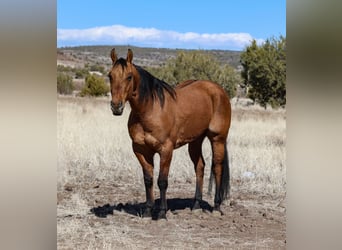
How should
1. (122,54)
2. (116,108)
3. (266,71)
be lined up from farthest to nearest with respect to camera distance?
(266,71) < (122,54) < (116,108)

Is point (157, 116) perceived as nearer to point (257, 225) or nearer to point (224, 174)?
point (224, 174)

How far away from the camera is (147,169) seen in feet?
5.86

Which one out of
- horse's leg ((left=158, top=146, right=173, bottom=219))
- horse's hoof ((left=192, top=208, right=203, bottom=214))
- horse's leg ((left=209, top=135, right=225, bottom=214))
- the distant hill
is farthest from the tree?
horse's hoof ((left=192, top=208, right=203, bottom=214))

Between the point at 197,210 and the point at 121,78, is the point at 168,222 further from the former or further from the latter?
the point at 121,78

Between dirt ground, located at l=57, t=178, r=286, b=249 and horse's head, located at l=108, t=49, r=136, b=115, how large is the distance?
1.48 ft

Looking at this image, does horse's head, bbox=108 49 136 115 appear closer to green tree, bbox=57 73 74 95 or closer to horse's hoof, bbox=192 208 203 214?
green tree, bbox=57 73 74 95

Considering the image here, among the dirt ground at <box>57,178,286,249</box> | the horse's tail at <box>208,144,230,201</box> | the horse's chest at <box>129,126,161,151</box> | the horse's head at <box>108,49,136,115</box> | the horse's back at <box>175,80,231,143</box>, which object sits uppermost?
the horse's head at <box>108,49,136,115</box>

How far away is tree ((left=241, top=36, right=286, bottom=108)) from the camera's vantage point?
5.84 ft

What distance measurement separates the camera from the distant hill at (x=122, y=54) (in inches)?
68.8

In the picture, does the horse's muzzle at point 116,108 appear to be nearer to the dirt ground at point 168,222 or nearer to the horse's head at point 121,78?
the horse's head at point 121,78

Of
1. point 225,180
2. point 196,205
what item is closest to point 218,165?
point 225,180

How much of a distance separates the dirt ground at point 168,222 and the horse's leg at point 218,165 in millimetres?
34

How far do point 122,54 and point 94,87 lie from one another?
18 cm

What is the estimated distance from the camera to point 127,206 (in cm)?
186
